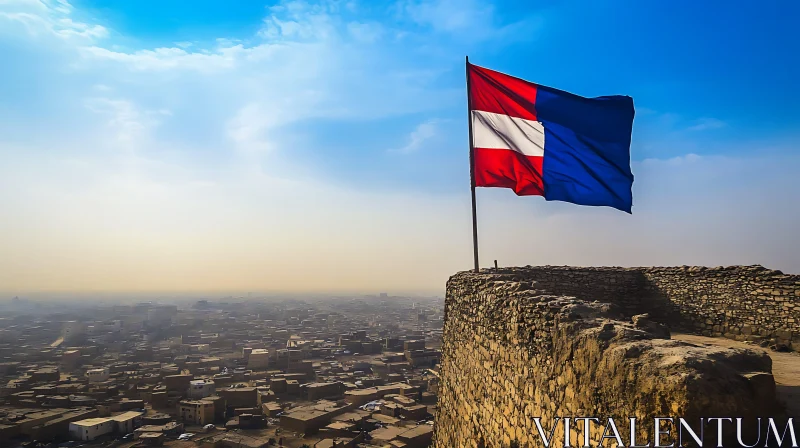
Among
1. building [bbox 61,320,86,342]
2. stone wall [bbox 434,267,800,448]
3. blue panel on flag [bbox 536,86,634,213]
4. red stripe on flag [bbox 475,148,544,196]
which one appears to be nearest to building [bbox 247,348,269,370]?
stone wall [bbox 434,267,800,448]

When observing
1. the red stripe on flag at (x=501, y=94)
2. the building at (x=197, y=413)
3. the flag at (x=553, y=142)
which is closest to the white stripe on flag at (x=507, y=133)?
the flag at (x=553, y=142)

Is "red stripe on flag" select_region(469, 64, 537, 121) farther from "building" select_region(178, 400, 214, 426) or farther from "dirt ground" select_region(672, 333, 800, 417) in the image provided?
"building" select_region(178, 400, 214, 426)

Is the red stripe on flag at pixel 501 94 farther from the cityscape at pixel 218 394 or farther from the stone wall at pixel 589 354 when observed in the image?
the cityscape at pixel 218 394

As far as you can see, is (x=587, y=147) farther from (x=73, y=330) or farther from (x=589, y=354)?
(x=73, y=330)

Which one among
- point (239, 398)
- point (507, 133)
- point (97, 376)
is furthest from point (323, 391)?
point (507, 133)

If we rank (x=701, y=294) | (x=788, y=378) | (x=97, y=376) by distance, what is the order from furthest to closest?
(x=97, y=376) < (x=701, y=294) < (x=788, y=378)

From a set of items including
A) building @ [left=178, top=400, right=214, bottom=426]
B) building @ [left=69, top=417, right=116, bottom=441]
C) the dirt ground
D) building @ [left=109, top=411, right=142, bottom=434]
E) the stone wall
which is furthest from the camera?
building @ [left=178, top=400, right=214, bottom=426]
